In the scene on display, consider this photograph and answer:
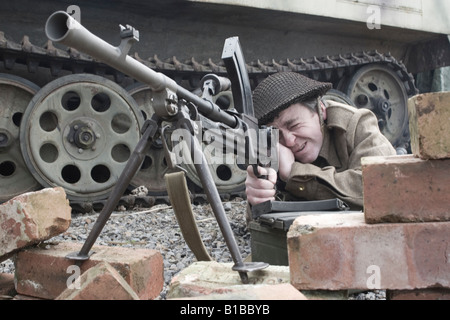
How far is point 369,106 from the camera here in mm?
6387

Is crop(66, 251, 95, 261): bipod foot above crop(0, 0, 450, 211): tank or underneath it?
underneath

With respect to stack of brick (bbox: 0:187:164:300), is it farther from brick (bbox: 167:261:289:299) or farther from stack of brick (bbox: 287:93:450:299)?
stack of brick (bbox: 287:93:450:299)

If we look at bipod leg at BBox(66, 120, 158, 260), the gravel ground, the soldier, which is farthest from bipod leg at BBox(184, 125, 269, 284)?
the soldier

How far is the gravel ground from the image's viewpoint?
301 centimetres

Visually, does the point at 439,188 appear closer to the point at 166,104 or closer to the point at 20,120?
the point at 166,104

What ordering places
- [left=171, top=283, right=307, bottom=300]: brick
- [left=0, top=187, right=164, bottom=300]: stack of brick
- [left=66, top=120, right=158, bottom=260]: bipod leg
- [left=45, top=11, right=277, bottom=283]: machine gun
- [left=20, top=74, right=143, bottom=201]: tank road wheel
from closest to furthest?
[left=171, top=283, right=307, bottom=300]: brick < [left=45, top=11, right=277, bottom=283]: machine gun < [left=66, top=120, right=158, bottom=260]: bipod leg < [left=0, top=187, right=164, bottom=300]: stack of brick < [left=20, top=74, right=143, bottom=201]: tank road wheel

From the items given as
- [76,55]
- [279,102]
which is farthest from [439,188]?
[76,55]

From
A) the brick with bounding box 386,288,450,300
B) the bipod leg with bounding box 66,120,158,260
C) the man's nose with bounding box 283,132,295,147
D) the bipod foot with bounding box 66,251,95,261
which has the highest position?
the man's nose with bounding box 283,132,295,147

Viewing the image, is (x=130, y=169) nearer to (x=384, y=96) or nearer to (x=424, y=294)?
(x=424, y=294)

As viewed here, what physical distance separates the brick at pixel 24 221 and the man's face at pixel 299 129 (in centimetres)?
128

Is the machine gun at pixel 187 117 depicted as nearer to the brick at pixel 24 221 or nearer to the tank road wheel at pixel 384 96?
the brick at pixel 24 221

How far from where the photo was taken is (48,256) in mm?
2150

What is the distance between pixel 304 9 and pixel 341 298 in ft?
13.6
